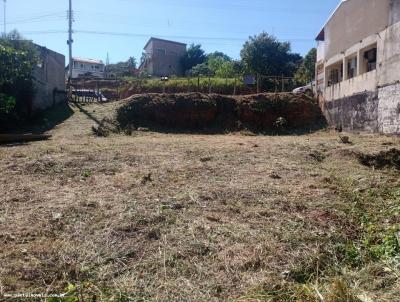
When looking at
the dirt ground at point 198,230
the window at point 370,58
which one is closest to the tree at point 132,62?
the window at point 370,58

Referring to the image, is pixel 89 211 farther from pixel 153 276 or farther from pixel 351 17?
pixel 351 17

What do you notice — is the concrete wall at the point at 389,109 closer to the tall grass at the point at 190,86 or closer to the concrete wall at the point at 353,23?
the concrete wall at the point at 353,23

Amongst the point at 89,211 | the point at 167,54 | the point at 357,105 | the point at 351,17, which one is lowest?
the point at 89,211

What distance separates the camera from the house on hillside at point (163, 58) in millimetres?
39344

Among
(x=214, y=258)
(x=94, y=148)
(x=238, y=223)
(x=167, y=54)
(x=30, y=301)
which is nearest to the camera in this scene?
(x=30, y=301)

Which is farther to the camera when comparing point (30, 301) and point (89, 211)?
point (89, 211)

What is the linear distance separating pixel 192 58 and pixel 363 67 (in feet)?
84.4

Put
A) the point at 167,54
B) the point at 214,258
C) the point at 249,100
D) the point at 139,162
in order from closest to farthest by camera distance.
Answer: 1. the point at 214,258
2. the point at 139,162
3. the point at 249,100
4. the point at 167,54

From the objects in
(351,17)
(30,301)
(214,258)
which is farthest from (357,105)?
(30,301)

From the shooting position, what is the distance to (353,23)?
16297 mm

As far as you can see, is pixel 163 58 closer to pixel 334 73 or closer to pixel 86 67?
pixel 86 67

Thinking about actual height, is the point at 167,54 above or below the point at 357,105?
above

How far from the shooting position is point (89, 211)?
5484 millimetres

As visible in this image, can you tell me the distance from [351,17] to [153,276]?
15.5 meters
